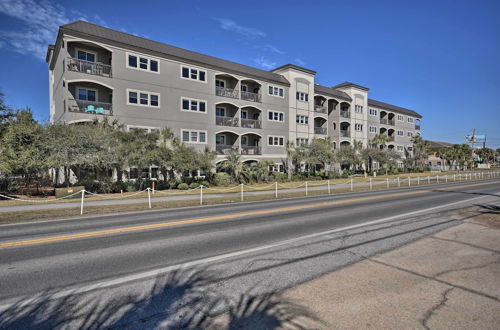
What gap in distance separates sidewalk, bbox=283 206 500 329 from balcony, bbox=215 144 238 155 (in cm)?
2864

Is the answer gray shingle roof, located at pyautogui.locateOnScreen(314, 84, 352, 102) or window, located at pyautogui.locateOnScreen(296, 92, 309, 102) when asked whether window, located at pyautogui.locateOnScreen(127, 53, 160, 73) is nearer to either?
window, located at pyautogui.locateOnScreen(296, 92, 309, 102)

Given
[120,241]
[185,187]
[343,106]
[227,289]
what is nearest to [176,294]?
[227,289]

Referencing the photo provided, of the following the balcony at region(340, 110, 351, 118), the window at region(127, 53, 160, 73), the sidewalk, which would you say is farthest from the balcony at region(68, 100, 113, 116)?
the balcony at region(340, 110, 351, 118)

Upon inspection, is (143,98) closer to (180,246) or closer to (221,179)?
(221,179)

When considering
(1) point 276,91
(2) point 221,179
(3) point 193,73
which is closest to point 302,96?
(1) point 276,91

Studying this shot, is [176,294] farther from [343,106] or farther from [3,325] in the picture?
→ [343,106]

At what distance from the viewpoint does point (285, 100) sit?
41750 millimetres

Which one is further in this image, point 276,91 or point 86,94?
point 276,91

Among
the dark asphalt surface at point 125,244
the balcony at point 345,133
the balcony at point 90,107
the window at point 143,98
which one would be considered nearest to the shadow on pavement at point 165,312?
the dark asphalt surface at point 125,244

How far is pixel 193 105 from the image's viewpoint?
32.4 m

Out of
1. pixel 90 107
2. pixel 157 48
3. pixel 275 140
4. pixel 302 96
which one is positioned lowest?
pixel 275 140

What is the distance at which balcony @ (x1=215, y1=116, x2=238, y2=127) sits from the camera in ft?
113

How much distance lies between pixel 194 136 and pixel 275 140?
12.7m

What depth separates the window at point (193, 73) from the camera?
31795 mm
